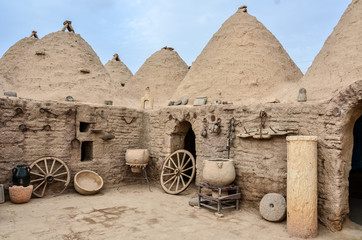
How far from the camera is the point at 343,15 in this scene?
8289 mm

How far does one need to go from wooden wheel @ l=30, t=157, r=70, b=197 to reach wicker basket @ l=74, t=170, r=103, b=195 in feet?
1.03

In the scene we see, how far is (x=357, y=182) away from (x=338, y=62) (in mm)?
3380

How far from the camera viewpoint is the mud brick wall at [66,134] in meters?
7.02

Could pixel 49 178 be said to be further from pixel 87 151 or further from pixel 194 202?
pixel 194 202

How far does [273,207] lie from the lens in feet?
18.0

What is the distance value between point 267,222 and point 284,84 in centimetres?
567

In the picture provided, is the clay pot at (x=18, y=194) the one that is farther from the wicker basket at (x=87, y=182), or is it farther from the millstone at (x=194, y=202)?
the millstone at (x=194, y=202)

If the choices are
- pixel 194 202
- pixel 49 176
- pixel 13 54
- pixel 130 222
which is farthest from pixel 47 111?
pixel 13 54

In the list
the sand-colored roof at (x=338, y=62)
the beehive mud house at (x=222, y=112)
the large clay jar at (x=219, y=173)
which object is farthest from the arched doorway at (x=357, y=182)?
the large clay jar at (x=219, y=173)

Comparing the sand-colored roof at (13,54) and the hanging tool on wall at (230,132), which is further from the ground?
the sand-colored roof at (13,54)

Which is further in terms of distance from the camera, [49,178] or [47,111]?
[47,111]

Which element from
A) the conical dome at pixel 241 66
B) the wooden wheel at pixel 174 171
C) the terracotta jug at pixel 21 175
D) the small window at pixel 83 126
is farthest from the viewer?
the conical dome at pixel 241 66

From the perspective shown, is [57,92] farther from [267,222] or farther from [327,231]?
[327,231]

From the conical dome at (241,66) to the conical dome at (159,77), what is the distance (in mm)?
4156
